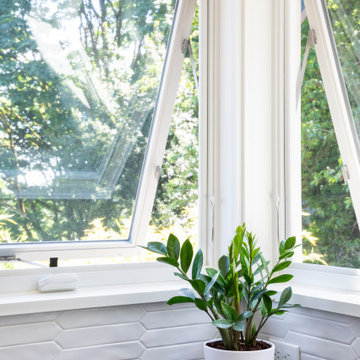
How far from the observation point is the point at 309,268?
2.11m

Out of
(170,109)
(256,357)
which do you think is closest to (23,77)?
(170,109)

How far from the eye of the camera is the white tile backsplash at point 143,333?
5.69ft

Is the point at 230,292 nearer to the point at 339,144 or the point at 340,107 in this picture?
the point at 339,144

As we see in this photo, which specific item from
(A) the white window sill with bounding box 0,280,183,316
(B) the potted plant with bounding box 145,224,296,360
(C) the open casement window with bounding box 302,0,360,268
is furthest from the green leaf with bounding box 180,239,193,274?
(C) the open casement window with bounding box 302,0,360,268

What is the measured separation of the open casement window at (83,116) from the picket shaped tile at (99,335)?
0.32 metres

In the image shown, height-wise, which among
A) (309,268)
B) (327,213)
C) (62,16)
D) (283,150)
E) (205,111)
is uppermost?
(62,16)

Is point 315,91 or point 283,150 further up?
point 315,91

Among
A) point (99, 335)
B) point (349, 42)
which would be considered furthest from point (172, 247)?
point (349, 42)

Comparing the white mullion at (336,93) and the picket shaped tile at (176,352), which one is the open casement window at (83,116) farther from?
the white mullion at (336,93)

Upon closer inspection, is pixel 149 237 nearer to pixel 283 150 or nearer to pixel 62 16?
pixel 283 150

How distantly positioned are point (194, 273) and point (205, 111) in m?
0.78

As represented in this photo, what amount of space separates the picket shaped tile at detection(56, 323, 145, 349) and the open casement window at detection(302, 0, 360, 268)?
2.40ft

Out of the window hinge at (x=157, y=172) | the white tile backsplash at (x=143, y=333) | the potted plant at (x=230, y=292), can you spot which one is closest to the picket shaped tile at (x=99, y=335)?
the white tile backsplash at (x=143, y=333)

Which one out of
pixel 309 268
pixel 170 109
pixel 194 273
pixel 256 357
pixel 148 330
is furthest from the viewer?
pixel 170 109
